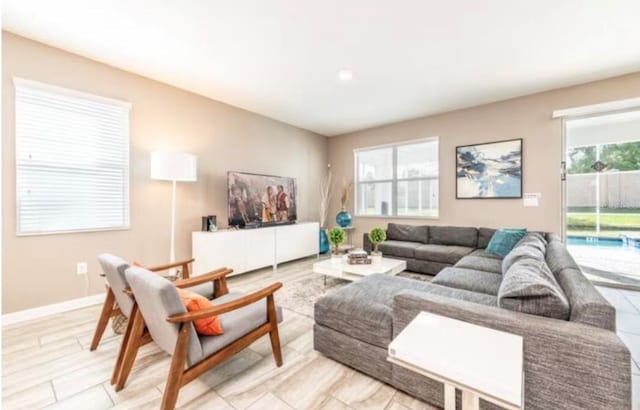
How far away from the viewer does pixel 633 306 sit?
291 centimetres

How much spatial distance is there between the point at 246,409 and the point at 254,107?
408 cm

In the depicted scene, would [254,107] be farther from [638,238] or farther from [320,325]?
[638,238]

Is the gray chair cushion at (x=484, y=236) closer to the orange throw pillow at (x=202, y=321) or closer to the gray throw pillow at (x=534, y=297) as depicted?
the gray throw pillow at (x=534, y=297)

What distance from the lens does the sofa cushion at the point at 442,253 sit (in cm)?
378

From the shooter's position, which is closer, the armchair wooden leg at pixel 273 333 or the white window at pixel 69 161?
the armchair wooden leg at pixel 273 333

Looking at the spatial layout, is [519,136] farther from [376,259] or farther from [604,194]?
[376,259]

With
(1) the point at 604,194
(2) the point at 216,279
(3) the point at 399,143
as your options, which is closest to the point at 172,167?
(2) the point at 216,279

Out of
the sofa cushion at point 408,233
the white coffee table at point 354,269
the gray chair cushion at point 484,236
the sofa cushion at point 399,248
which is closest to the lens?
the white coffee table at point 354,269

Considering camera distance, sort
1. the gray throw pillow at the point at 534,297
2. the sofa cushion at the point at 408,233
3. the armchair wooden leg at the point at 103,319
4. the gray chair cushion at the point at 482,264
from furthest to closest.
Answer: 1. the sofa cushion at the point at 408,233
2. the gray chair cushion at the point at 482,264
3. the armchair wooden leg at the point at 103,319
4. the gray throw pillow at the point at 534,297

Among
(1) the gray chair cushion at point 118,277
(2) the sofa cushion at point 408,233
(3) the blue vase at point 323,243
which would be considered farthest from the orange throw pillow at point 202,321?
(3) the blue vase at point 323,243

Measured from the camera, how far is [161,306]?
142cm

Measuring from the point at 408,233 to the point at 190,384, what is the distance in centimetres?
386

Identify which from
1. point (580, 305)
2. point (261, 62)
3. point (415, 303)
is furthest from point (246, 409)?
point (261, 62)

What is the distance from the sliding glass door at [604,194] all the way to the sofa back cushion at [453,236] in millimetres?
1191
